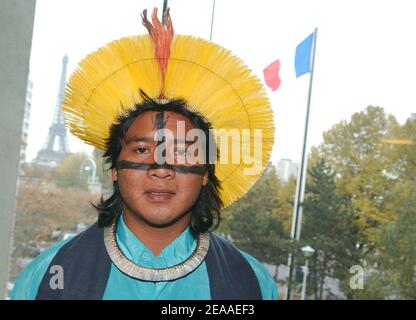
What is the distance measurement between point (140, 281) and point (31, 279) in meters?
0.31

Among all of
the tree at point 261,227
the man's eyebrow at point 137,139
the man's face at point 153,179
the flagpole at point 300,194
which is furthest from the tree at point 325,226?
the man's eyebrow at point 137,139

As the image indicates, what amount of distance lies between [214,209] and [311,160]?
4223 mm

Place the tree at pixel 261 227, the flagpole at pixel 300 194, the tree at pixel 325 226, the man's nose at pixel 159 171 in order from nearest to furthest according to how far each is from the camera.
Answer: the man's nose at pixel 159 171
the flagpole at pixel 300 194
the tree at pixel 261 227
the tree at pixel 325 226

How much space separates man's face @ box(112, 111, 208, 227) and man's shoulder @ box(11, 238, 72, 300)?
0.98ft

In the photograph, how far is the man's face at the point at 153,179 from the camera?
1117mm

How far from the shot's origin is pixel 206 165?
1185 mm

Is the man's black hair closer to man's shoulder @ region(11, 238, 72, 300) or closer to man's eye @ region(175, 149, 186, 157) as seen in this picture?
man's eye @ region(175, 149, 186, 157)

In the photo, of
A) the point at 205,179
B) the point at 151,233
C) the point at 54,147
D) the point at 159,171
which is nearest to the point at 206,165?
the point at 205,179

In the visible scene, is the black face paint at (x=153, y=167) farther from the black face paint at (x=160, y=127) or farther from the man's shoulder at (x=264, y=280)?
the man's shoulder at (x=264, y=280)

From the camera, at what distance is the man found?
1123 mm

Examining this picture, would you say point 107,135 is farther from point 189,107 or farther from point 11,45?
point 11,45

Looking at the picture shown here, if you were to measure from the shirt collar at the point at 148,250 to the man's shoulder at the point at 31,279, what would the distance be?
0.70 ft

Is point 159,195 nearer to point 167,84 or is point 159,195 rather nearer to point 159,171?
point 159,171

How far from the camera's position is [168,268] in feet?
3.78
